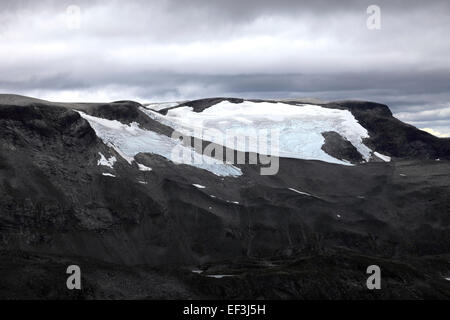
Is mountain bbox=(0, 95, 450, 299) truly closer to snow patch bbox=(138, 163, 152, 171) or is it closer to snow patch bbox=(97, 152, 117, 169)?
snow patch bbox=(97, 152, 117, 169)

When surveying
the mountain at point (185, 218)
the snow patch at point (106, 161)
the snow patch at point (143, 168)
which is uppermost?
the snow patch at point (106, 161)

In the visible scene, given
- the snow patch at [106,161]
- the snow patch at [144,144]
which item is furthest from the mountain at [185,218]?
the snow patch at [144,144]

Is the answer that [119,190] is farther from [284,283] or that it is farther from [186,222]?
[284,283]

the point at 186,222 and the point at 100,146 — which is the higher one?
the point at 100,146

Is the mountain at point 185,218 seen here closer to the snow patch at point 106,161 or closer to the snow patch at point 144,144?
the snow patch at point 106,161

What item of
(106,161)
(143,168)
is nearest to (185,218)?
(143,168)

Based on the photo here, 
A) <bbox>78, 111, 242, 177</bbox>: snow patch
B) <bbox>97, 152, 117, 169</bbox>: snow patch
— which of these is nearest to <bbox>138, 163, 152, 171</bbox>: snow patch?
<bbox>78, 111, 242, 177</bbox>: snow patch

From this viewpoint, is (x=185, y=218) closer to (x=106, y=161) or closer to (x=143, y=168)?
(x=143, y=168)

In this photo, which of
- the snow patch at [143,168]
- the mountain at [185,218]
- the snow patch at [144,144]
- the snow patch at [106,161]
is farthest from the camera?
the snow patch at [144,144]
